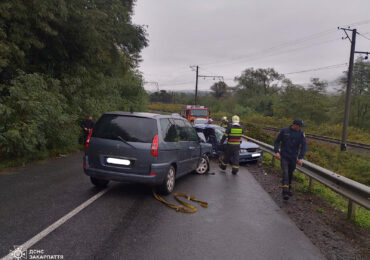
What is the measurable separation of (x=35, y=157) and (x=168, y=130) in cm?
629

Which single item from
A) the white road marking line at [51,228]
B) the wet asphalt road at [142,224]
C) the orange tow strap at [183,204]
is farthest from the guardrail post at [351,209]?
the white road marking line at [51,228]

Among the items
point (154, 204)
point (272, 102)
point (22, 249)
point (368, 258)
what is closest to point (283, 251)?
point (368, 258)

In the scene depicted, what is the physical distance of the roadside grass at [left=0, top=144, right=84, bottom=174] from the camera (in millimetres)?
9031

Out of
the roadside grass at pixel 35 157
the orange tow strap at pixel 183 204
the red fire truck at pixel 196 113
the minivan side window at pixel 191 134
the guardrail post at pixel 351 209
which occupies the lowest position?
the roadside grass at pixel 35 157

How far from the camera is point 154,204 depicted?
570cm

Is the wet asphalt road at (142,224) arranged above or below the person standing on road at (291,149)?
below

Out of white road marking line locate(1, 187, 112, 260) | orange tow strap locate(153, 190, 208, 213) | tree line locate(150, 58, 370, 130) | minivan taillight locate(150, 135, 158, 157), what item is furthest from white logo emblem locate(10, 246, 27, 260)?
tree line locate(150, 58, 370, 130)

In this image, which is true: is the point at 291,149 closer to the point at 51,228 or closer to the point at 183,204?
the point at 183,204

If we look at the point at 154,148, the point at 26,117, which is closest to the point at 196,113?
the point at 26,117

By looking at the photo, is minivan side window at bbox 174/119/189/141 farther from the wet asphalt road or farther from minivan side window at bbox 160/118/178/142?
the wet asphalt road

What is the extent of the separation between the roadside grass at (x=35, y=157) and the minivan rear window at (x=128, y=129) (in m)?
4.36

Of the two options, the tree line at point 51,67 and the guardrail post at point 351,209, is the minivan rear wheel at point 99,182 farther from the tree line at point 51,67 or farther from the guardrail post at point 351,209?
the guardrail post at point 351,209

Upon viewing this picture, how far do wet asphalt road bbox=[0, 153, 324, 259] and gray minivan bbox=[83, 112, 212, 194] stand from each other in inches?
18.5

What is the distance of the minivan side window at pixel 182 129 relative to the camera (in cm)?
722
